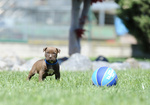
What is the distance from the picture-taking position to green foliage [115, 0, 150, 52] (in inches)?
619

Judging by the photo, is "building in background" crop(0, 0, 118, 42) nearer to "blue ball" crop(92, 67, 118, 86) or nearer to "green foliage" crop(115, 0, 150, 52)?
"green foliage" crop(115, 0, 150, 52)

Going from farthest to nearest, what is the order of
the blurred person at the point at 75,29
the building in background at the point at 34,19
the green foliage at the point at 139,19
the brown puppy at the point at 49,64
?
the building in background at the point at 34,19 < the green foliage at the point at 139,19 < the blurred person at the point at 75,29 < the brown puppy at the point at 49,64

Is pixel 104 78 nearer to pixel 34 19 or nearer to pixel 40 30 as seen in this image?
pixel 40 30

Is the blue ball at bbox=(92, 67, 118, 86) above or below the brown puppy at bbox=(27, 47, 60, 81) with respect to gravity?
below

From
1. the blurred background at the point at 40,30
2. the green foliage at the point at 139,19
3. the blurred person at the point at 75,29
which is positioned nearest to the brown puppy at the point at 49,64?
the blurred person at the point at 75,29

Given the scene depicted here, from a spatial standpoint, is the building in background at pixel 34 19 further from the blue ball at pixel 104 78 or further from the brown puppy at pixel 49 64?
the blue ball at pixel 104 78

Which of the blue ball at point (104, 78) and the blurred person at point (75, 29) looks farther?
the blurred person at point (75, 29)

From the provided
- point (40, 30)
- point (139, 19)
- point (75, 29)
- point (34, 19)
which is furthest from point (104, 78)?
point (34, 19)

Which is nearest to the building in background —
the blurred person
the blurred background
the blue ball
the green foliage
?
the blurred background

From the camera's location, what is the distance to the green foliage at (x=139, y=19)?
51.6 ft

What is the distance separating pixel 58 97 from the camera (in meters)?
3.78

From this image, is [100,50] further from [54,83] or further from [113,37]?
[54,83]

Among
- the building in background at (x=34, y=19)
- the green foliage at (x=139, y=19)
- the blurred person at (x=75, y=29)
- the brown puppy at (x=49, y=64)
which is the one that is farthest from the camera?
the building in background at (x=34, y=19)

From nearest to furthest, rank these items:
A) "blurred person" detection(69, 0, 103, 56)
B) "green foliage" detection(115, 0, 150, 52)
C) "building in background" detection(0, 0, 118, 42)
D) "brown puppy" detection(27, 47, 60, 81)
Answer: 1. "brown puppy" detection(27, 47, 60, 81)
2. "blurred person" detection(69, 0, 103, 56)
3. "green foliage" detection(115, 0, 150, 52)
4. "building in background" detection(0, 0, 118, 42)
